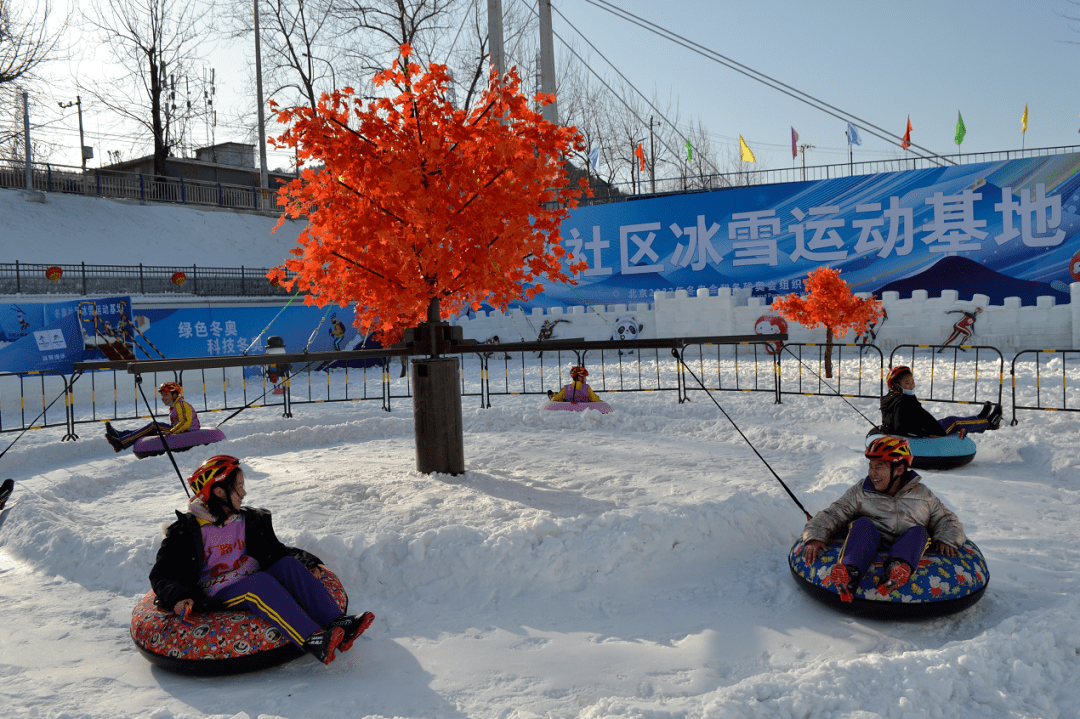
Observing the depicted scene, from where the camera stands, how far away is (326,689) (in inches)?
162

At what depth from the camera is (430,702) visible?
396 centimetres

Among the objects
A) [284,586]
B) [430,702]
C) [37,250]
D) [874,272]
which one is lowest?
[430,702]

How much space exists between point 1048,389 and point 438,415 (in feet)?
40.9

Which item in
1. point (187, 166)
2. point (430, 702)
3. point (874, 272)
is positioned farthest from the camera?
point (187, 166)

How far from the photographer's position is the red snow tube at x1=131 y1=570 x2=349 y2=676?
4199mm

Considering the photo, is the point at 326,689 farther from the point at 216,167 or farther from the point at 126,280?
the point at 216,167

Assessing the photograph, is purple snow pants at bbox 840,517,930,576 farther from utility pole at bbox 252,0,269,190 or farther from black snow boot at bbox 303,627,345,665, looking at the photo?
utility pole at bbox 252,0,269,190

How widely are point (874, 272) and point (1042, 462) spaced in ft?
50.7

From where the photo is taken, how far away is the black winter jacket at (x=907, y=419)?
28.4 feet

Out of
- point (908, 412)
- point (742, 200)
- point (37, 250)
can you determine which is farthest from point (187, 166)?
point (908, 412)

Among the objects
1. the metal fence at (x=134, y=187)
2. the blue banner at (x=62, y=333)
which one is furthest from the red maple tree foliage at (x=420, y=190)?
the metal fence at (x=134, y=187)

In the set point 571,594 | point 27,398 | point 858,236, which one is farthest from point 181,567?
point 858,236

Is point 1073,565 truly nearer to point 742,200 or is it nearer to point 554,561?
point 554,561

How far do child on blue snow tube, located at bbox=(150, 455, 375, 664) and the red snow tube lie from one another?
0.26ft
